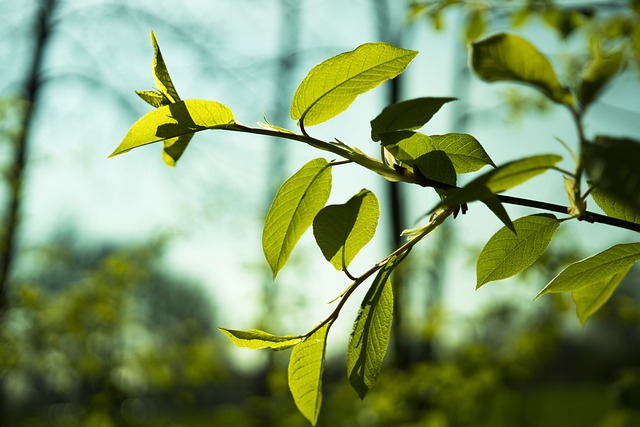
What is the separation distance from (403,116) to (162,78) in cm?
16

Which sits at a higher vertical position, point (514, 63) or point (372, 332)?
point (514, 63)

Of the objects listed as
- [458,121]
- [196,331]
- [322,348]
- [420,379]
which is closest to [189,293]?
[196,331]

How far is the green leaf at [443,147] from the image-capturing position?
1.27ft

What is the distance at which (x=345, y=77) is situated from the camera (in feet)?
1.36

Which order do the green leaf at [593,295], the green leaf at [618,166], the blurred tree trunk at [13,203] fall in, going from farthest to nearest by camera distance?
the blurred tree trunk at [13,203] → the green leaf at [593,295] → the green leaf at [618,166]

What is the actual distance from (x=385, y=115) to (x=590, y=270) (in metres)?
0.21

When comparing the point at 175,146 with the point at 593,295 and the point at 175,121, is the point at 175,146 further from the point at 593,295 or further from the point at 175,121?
the point at 593,295

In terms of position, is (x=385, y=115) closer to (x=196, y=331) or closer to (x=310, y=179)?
(x=310, y=179)

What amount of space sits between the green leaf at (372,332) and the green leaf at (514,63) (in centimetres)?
16

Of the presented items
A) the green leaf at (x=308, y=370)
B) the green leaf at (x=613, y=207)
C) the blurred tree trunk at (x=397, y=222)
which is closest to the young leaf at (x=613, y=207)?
the green leaf at (x=613, y=207)

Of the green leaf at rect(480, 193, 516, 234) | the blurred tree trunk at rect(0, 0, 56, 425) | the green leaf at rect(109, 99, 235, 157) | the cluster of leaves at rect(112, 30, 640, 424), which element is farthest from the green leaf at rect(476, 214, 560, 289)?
the blurred tree trunk at rect(0, 0, 56, 425)

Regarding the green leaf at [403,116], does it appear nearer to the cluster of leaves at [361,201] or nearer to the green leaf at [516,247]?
the cluster of leaves at [361,201]

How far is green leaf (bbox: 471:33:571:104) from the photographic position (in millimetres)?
281

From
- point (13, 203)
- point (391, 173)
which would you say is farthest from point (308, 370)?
point (13, 203)
